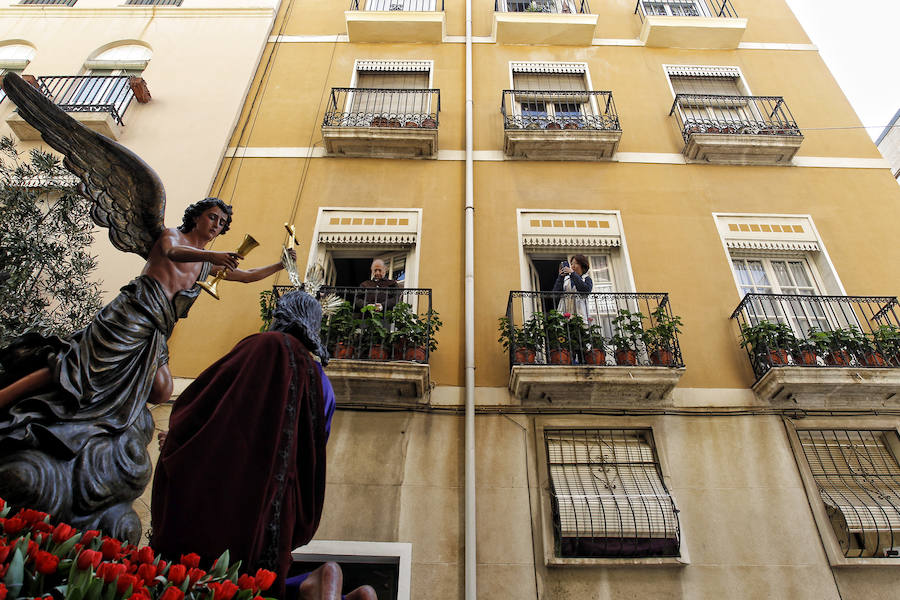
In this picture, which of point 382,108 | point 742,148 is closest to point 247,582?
point 382,108

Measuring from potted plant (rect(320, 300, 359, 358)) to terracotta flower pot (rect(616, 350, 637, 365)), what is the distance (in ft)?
9.52

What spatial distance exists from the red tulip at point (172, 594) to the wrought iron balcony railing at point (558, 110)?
24.5 feet

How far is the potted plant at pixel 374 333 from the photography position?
17.9 feet

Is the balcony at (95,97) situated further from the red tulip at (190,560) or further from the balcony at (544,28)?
the red tulip at (190,560)

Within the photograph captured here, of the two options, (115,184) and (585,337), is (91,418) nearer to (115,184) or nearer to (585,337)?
(115,184)

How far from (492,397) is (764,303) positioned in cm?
383

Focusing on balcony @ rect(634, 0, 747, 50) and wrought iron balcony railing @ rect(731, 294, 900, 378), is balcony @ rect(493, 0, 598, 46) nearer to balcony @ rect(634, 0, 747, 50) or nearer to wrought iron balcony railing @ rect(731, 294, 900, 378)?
balcony @ rect(634, 0, 747, 50)

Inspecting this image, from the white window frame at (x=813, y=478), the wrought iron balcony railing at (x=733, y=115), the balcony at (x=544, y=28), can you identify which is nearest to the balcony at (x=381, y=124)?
the balcony at (x=544, y=28)

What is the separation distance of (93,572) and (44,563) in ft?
0.41

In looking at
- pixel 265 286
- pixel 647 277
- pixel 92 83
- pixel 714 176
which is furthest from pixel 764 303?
pixel 92 83

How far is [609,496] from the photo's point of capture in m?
4.88

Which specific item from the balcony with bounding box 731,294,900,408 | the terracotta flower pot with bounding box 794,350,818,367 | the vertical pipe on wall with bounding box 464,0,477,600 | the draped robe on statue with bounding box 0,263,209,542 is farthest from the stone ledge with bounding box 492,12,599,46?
the draped robe on statue with bounding box 0,263,209,542

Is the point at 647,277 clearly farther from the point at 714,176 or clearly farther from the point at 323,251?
the point at 323,251

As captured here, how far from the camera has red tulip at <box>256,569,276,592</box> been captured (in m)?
1.58
